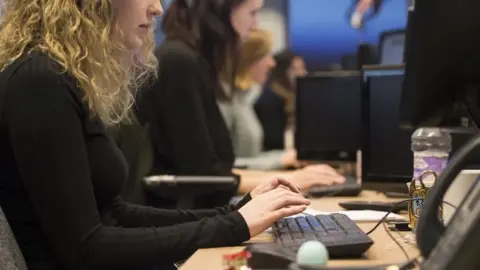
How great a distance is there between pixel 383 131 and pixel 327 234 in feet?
3.11

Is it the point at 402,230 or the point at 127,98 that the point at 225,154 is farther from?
the point at 402,230

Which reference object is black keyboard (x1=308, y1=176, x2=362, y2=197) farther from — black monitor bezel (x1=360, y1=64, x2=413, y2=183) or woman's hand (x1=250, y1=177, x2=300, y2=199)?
woman's hand (x1=250, y1=177, x2=300, y2=199)

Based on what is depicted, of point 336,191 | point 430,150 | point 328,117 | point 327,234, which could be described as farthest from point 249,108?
point 327,234

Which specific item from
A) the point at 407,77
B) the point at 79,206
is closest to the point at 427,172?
the point at 407,77

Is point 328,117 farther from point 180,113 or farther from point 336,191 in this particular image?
point 180,113

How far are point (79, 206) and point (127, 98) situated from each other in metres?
0.51

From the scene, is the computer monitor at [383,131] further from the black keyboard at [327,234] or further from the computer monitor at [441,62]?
the computer monitor at [441,62]

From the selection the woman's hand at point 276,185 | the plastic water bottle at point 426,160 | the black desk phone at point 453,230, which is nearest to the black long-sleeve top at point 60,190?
the woman's hand at point 276,185

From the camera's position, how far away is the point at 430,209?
32.4 inches

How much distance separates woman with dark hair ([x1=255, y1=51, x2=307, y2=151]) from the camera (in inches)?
165

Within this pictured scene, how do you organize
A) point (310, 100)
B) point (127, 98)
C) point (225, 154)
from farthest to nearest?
point (310, 100), point (225, 154), point (127, 98)

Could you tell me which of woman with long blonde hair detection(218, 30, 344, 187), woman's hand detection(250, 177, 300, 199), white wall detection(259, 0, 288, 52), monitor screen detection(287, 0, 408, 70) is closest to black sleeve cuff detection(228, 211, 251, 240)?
woman's hand detection(250, 177, 300, 199)

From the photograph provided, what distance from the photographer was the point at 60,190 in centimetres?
120

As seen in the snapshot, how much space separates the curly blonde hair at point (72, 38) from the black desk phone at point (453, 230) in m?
0.72
